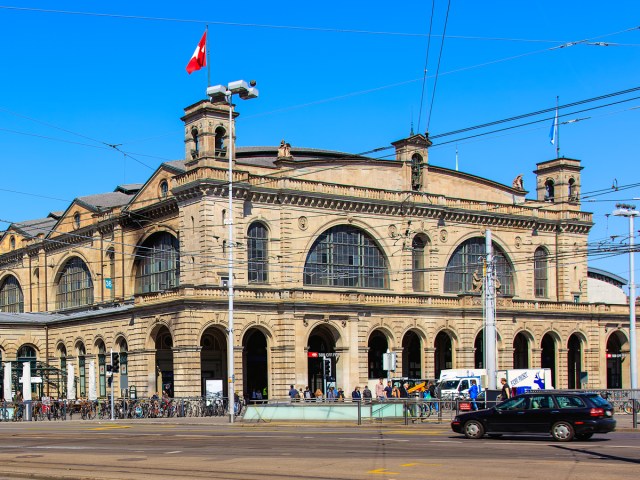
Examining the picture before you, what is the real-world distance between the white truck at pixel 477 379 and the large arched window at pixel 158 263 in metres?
18.3

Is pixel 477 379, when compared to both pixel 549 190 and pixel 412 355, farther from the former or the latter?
pixel 549 190

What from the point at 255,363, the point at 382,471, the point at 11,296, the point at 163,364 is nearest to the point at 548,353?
the point at 255,363

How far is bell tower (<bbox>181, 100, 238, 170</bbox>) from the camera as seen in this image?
63000 millimetres

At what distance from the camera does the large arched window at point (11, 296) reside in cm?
8906

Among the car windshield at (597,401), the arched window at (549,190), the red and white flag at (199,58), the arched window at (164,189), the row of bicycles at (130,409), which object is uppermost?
the red and white flag at (199,58)

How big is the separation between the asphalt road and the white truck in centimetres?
2490

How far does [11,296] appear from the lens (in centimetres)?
9094

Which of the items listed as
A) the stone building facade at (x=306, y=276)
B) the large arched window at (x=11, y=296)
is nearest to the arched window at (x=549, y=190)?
the stone building facade at (x=306, y=276)

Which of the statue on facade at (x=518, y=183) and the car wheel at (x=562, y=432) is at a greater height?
the statue on facade at (x=518, y=183)

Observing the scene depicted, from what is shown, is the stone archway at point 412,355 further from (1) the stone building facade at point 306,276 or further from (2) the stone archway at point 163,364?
(2) the stone archway at point 163,364

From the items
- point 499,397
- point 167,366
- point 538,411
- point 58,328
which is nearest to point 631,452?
point 538,411

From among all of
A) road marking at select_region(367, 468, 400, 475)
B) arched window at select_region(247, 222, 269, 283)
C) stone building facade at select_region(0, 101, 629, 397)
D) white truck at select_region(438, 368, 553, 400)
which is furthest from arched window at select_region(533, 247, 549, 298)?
road marking at select_region(367, 468, 400, 475)

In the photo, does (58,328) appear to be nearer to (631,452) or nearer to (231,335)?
(231,335)

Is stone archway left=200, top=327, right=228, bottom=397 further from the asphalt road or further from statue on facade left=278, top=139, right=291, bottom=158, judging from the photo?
the asphalt road
